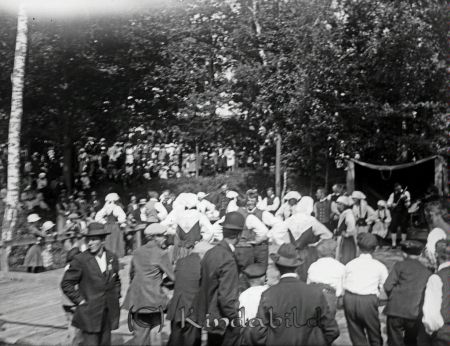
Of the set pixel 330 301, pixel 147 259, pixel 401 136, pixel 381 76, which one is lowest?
pixel 330 301

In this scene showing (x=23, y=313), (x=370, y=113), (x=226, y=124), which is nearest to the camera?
(x=23, y=313)

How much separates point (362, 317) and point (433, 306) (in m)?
0.80

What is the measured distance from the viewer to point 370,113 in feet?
49.8

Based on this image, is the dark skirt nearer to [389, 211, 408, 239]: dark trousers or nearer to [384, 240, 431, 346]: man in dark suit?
[389, 211, 408, 239]: dark trousers

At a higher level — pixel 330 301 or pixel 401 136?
pixel 401 136

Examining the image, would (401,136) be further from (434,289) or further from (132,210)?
(434,289)

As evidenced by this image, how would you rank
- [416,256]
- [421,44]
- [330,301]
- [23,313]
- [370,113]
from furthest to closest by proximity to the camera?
[370,113] < [421,44] < [23,313] < [330,301] < [416,256]

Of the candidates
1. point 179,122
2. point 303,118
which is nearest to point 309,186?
point 303,118

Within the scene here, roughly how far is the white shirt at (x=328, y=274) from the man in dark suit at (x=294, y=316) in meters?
1.57

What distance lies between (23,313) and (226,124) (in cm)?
1534

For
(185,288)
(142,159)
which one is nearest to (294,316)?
(185,288)

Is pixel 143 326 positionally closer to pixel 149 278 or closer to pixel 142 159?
pixel 149 278

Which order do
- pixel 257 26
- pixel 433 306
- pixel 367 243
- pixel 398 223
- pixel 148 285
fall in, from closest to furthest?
1. pixel 433 306
2. pixel 367 243
3. pixel 148 285
4. pixel 398 223
5. pixel 257 26

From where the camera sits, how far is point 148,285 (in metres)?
4.94
